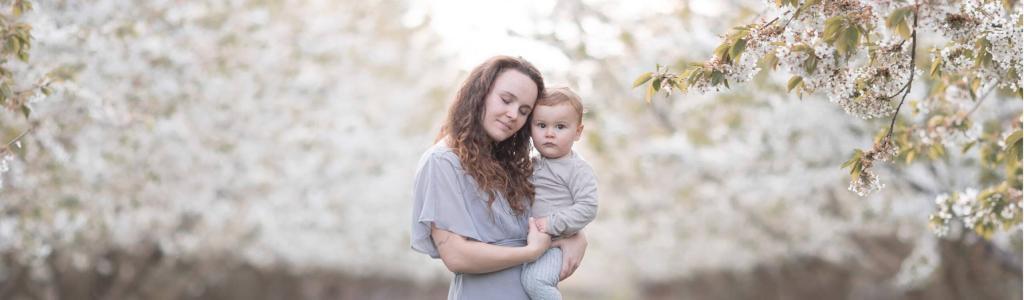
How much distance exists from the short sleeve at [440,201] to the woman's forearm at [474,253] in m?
0.04

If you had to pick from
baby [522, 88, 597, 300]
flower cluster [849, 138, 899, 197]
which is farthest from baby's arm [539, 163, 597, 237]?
flower cluster [849, 138, 899, 197]

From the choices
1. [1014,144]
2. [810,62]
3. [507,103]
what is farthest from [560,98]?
[1014,144]

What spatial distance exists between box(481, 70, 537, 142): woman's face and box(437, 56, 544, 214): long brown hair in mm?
32

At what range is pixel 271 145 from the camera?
14703 millimetres

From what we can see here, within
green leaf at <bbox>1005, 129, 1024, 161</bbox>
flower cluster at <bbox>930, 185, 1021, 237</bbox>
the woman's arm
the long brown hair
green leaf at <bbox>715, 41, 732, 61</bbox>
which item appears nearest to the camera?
green leaf at <bbox>715, 41, 732, 61</bbox>

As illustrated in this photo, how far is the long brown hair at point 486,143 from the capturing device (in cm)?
410

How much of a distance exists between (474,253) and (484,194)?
0.82ft

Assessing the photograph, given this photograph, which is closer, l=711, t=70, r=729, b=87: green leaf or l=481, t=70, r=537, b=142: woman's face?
l=711, t=70, r=729, b=87: green leaf

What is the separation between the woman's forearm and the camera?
398cm

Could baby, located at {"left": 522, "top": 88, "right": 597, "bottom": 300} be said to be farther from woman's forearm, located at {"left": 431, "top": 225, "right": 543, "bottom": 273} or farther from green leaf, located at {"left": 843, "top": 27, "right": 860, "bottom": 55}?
green leaf, located at {"left": 843, "top": 27, "right": 860, "bottom": 55}

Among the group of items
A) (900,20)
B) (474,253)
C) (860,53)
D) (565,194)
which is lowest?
(474,253)

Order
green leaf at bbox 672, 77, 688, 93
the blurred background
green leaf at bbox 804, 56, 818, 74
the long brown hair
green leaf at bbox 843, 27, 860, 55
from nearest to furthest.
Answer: green leaf at bbox 843, 27, 860, 55
green leaf at bbox 804, 56, 818, 74
green leaf at bbox 672, 77, 688, 93
the long brown hair
the blurred background

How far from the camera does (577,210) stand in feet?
13.6

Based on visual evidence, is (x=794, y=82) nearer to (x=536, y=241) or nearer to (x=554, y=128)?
(x=554, y=128)
